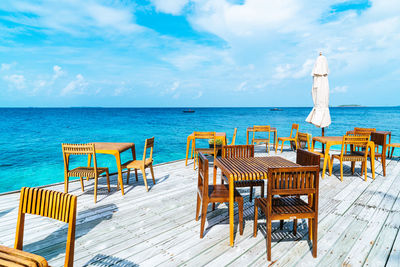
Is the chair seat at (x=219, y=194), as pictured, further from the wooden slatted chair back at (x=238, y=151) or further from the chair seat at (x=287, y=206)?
the wooden slatted chair back at (x=238, y=151)

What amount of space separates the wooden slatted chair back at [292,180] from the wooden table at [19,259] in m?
1.68

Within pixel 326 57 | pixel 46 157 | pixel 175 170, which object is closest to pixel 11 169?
pixel 46 157

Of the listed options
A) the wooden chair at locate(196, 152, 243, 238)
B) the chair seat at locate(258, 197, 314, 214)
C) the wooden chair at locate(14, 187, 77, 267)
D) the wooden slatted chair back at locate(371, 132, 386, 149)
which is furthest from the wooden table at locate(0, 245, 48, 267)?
the wooden slatted chair back at locate(371, 132, 386, 149)

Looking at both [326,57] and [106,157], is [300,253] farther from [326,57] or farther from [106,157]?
[106,157]

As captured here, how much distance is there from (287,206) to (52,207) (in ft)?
6.81

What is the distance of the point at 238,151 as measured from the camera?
3443 mm

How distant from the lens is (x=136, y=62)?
3969 centimetres

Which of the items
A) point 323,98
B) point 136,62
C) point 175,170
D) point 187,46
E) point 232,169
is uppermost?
point 136,62

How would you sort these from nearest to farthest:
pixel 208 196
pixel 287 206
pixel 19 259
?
pixel 19 259, pixel 287 206, pixel 208 196

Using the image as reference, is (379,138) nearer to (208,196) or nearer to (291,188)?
(291,188)

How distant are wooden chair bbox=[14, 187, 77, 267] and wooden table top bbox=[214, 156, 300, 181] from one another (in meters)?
1.47

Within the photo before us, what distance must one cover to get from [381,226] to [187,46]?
66.3 ft

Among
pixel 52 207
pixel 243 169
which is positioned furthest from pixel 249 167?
pixel 52 207

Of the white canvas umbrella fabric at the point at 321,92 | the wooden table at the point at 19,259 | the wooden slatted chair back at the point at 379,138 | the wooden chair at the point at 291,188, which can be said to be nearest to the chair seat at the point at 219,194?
the wooden chair at the point at 291,188
